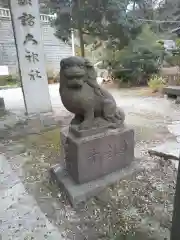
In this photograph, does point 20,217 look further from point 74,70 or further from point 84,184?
point 74,70

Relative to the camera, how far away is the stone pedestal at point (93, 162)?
211 centimetres

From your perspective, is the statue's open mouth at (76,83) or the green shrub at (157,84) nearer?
the statue's open mouth at (76,83)

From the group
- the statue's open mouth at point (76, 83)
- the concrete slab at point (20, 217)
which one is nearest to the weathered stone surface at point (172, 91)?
the statue's open mouth at point (76, 83)

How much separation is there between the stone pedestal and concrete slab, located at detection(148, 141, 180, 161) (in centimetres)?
51

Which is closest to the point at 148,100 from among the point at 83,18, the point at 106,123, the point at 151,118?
the point at 151,118

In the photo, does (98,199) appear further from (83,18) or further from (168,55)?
(168,55)

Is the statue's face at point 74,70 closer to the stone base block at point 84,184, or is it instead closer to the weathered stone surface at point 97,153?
the weathered stone surface at point 97,153

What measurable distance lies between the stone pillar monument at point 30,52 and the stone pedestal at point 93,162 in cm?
229

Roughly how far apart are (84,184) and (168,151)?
1.24 metres

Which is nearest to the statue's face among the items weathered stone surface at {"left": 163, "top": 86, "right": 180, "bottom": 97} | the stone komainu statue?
the stone komainu statue

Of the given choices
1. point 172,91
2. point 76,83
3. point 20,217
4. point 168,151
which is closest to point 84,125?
point 76,83

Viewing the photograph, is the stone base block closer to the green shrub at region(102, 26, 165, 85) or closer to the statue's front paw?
the statue's front paw

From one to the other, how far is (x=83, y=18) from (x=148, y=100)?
11.3 ft

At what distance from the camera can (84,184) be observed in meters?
2.18
